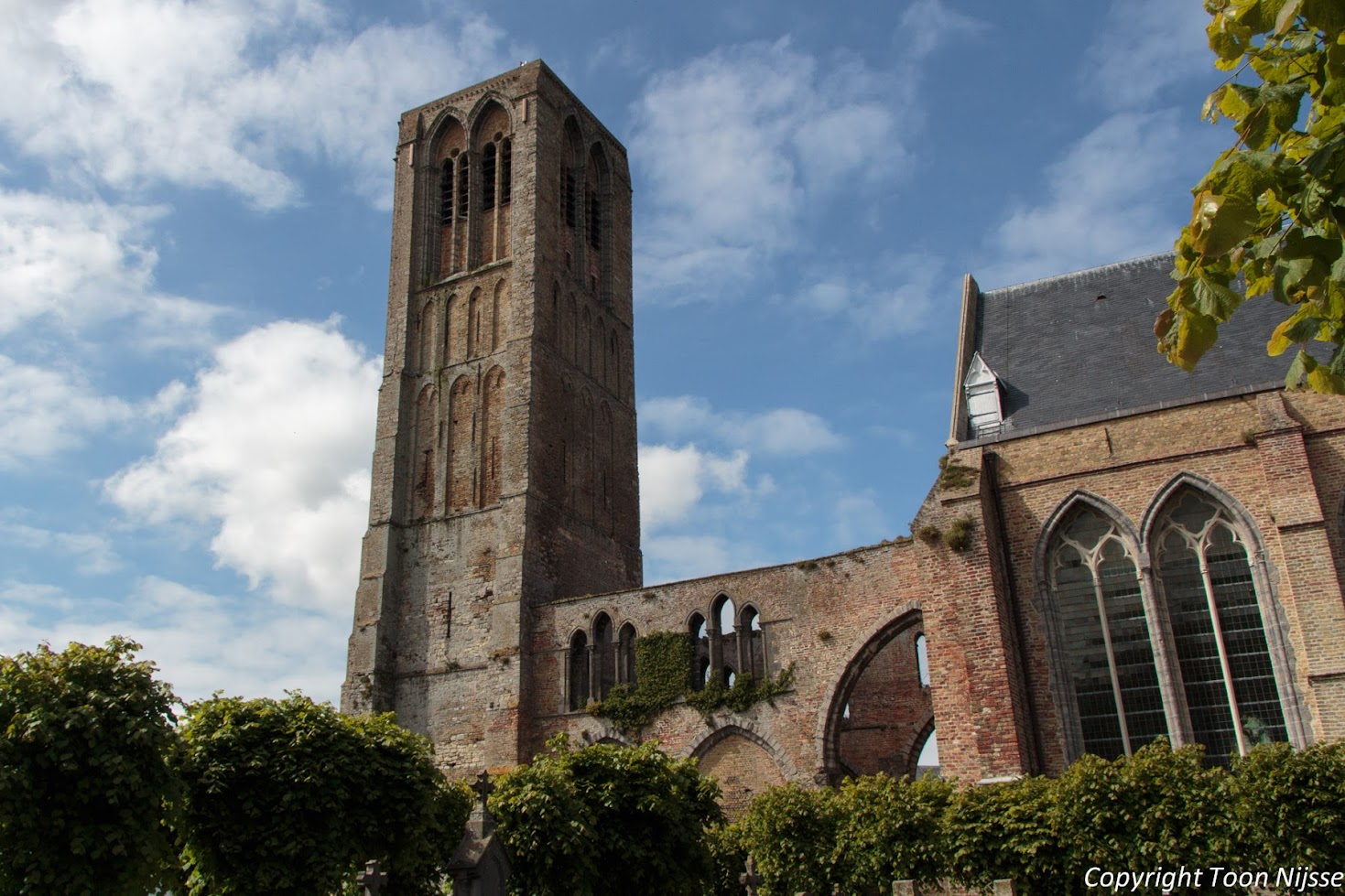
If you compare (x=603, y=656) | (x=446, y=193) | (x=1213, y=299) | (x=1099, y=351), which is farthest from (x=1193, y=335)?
(x=446, y=193)

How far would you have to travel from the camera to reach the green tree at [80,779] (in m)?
10.6

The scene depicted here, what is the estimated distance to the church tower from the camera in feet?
92.2

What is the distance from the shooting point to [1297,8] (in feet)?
11.4

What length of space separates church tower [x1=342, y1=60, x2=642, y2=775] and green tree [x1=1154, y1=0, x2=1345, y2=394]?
78.4ft

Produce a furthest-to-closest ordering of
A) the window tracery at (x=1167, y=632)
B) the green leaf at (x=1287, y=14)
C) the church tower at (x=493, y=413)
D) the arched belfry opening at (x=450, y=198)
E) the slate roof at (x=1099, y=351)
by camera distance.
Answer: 1. the arched belfry opening at (x=450, y=198)
2. the church tower at (x=493, y=413)
3. the slate roof at (x=1099, y=351)
4. the window tracery at (x=1167, y=632)
5. the green leaf at (x=1287, y=14)

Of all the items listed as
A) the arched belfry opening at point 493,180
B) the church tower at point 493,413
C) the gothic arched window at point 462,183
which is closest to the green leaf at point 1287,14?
the church tower at point 493,413

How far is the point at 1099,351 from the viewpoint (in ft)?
68.3

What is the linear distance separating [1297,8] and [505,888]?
12.2m

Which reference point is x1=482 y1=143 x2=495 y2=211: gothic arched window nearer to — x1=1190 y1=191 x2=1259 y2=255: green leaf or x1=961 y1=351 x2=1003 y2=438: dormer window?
x1=961 y1=351 x2=1003 y2=438: dormer window

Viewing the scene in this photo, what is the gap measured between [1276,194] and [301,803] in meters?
12.2

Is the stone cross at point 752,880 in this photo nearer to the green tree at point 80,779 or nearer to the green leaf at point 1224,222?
the green tree at point 80,779

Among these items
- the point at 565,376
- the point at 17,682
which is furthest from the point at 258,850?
the point at 565,376

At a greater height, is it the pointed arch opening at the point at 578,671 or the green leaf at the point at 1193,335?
the pointed arch opening at the point at 578,671

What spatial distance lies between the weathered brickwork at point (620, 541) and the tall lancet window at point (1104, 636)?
0.18 meters
